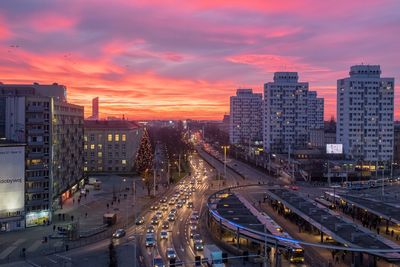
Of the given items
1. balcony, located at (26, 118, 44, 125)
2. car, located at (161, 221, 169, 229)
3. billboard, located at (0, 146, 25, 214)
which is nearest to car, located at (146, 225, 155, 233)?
car, located at (161, 221, 169, 229)

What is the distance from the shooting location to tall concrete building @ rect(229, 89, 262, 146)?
12069cm

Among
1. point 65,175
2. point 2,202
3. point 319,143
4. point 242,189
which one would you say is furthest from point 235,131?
point 2,202

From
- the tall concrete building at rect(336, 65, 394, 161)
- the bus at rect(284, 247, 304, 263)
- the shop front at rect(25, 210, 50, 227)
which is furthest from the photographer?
the tall concrete building at rect(336, 65, 394, 161)

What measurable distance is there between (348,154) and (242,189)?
28.9 metres

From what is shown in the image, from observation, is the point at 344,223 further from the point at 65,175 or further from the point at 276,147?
the point at 276,147

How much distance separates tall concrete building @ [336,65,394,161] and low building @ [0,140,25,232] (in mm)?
53448

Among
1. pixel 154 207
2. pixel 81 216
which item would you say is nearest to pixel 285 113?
pixel 154 207

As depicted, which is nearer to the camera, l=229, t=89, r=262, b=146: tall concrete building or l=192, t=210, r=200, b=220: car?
l=192, t=210, r=200, b=220: car

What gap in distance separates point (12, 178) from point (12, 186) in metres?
0.56

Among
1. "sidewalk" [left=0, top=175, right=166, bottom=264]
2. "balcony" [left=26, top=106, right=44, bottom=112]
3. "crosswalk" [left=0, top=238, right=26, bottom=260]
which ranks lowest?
"crosswalk" [left=0, top=238, right=26, bottom=260]

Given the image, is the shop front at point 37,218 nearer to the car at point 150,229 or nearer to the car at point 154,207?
the car at point 150,229

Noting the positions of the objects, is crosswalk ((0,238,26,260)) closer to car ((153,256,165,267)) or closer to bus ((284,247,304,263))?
car ((153,256,165,267))

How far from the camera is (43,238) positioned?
3017cm

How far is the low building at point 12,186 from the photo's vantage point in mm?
32375
